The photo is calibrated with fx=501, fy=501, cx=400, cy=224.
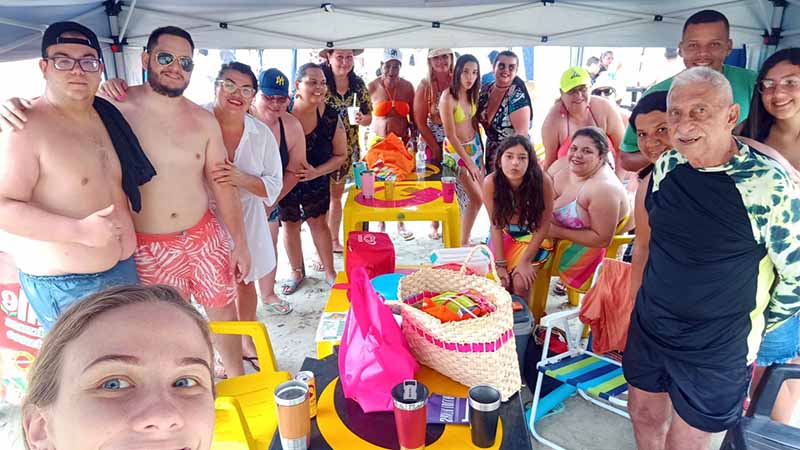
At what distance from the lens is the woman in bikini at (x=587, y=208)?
2990 millimetres

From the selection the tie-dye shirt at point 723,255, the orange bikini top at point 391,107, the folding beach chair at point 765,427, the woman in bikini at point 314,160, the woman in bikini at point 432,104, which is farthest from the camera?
the orange bikini top at point 391,107

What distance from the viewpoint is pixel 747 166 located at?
1.59 m

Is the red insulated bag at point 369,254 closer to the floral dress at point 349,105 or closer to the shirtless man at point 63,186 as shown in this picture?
the shirtless man at point 63,186

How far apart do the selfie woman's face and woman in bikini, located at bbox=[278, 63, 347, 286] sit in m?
2.60

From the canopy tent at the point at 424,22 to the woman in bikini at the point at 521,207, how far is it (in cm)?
128

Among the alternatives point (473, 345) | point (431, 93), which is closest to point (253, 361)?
point (473, 345)

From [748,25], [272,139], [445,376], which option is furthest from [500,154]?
[748,25]

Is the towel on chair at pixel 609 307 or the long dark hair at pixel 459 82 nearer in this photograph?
the towel on chair at pixel 609 307

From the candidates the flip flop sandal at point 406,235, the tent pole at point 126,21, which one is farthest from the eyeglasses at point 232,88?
the flip flop sandal at point 406,235

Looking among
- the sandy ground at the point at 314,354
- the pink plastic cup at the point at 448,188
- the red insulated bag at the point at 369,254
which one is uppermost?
the pink plastic cup at the point at 448,188

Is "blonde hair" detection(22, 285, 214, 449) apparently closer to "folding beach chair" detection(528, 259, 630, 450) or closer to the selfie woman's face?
the selfie woman's face

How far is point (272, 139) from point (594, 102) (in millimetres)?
2651

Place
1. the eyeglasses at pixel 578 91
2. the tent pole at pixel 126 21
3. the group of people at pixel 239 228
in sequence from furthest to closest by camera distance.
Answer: the eyeglasses at pixel 578 91 → the tent pole at pixel 126 21 → the group of people at pixel 239 228

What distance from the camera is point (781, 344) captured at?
6.44ft
